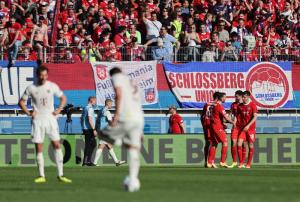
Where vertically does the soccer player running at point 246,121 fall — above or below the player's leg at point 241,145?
above

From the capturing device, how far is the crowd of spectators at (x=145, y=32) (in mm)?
35031

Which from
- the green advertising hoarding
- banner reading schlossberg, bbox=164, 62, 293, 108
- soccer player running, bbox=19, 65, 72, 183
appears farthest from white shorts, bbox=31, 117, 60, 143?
banner reading schlossberg, bbox=164, 62, 293, 108

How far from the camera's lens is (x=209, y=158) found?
30938 mm

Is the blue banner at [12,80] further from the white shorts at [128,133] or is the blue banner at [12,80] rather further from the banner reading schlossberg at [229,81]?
the white shorts at [128,133]

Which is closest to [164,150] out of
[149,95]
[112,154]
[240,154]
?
[112,154]

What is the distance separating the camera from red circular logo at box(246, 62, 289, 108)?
3647 centimetres

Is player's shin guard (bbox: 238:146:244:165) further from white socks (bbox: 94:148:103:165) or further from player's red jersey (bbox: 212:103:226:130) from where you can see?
white socks (bbox: 94:148:103:165)

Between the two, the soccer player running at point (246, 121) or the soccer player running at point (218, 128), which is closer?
the soccer player running at point (246, 121)

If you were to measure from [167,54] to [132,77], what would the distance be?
1.58 m

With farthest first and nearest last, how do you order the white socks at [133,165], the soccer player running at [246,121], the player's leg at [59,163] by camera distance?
the soccer player running at [246,121] < the player's leg at [59,163] < the white socks at [133,165]

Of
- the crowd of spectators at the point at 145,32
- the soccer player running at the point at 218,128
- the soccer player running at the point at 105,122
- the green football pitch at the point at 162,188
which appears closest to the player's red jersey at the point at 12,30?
the crowd of spectators at the point at 145,32

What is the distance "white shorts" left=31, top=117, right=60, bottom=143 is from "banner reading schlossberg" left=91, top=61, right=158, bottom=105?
14.2 metres

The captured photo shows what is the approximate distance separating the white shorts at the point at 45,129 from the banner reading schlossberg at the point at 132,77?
559 inches

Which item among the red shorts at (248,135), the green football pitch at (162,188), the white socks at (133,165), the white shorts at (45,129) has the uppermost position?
the white shorts at (45,129)
